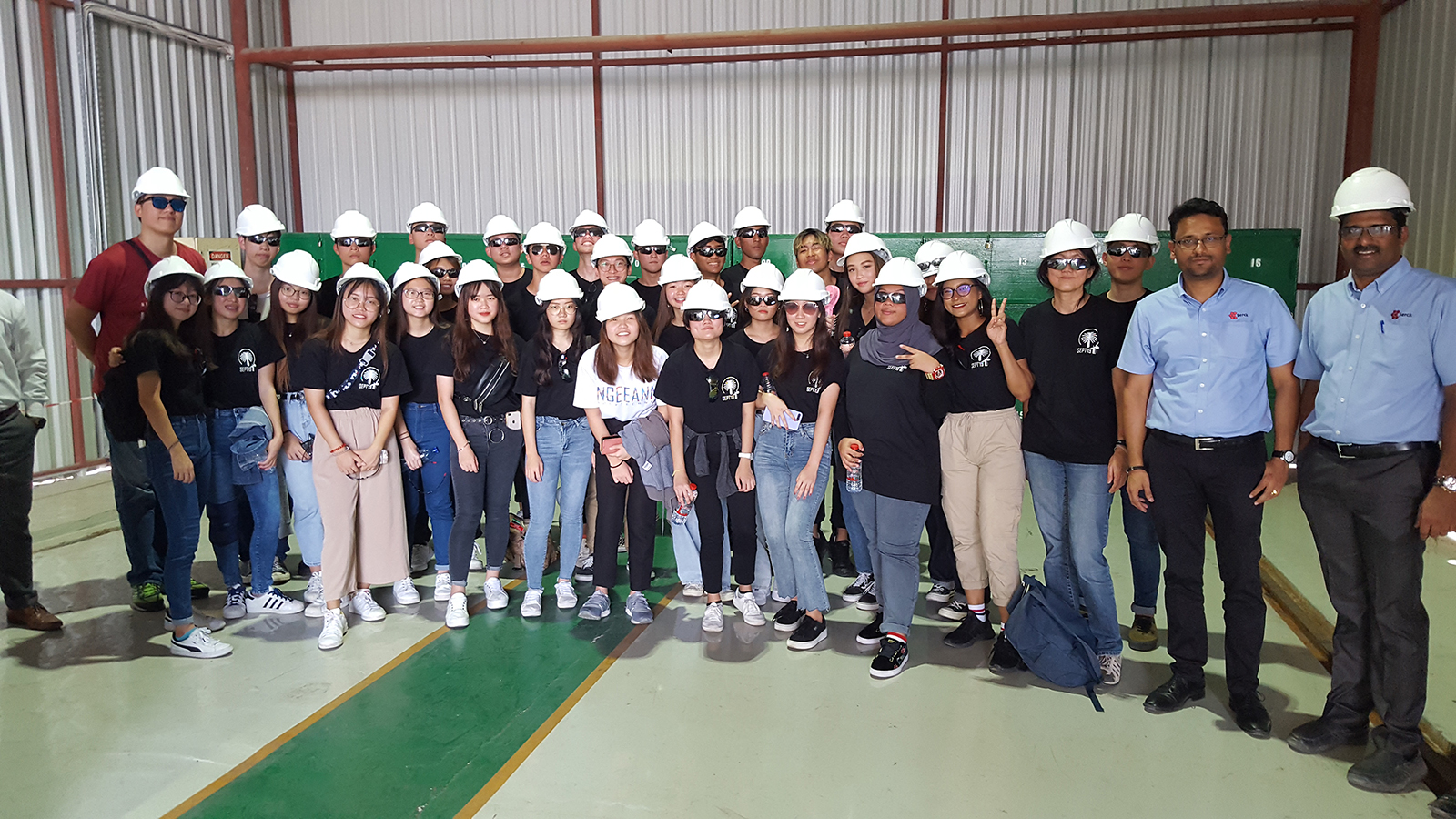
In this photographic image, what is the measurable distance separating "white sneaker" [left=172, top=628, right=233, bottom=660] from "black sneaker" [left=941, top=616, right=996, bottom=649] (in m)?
3.86

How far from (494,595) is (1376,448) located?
4396 millimetres

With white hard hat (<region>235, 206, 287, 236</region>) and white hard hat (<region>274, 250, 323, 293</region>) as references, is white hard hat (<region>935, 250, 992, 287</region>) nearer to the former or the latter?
white hard hat (<region>274, 250, 323, 293</region>)

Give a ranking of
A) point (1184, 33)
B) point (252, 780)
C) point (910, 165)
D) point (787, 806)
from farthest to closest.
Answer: point (910, 165) < point (1184, 33) < point (252, 780) < point (787, 806)

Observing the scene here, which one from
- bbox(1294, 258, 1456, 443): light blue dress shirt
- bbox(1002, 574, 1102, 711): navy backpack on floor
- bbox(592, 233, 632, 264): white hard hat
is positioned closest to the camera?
bbox(1294, 258, 1456, 443): light blue dress shirt

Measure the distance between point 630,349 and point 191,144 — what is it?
362 inches

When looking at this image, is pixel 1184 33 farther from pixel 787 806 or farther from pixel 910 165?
pixel 787 806

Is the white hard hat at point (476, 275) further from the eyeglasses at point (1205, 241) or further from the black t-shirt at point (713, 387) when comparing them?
the eyeglasses at point (1205, 241)

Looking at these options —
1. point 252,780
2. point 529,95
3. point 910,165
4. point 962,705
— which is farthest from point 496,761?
point 529,95

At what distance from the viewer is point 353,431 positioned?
15.4 ft

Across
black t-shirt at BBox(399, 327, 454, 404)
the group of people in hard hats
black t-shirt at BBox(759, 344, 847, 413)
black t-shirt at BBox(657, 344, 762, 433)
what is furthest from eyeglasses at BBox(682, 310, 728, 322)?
black t-shirt at BBox(399, 327, 454, 404)

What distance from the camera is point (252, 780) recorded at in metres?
3.29

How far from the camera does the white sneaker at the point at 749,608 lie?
4.82m

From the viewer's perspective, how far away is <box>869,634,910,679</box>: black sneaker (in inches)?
162

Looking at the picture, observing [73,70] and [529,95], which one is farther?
[529,95]
